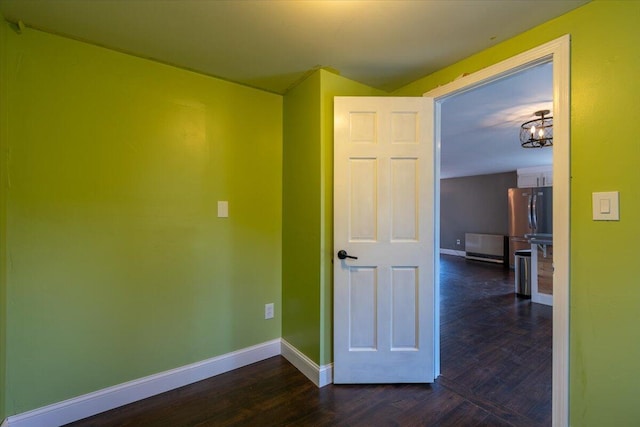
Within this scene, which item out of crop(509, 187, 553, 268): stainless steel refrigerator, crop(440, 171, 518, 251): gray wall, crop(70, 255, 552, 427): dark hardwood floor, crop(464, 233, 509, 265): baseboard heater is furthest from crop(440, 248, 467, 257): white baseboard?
crop(70, 255, 552, 427): dark hardwood floor

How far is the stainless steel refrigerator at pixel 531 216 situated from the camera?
443 cm

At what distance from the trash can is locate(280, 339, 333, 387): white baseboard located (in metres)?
3.66

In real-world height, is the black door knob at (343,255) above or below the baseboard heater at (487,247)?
above

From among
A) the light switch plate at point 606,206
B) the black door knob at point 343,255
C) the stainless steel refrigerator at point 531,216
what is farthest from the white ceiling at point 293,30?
the stainless steel refrigerator at point 531,216

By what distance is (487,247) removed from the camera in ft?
23.7

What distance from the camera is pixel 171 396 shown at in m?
1.91

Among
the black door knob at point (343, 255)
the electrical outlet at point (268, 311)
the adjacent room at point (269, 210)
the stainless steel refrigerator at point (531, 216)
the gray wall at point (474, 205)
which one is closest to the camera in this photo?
the adjacent room at point (269, 210)

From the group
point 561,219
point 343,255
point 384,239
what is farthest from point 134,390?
point 561,219

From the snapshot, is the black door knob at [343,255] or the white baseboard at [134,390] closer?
the white baseboard at [134,390]

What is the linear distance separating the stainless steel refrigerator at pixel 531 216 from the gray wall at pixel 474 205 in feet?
3.10

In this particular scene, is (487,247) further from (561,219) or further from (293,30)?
(293,30)

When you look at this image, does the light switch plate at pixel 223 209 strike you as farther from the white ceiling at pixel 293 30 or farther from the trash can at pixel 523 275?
the trash can at pixel 523 275

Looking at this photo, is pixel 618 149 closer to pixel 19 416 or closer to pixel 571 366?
pixel 571 366

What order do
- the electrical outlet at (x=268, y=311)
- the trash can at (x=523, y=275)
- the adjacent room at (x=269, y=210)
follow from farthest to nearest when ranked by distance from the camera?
the trash can at (x=523, y=275) < the electrical outlet at (x=268, y=311) < the adjacent room at (x=269, y=210)
